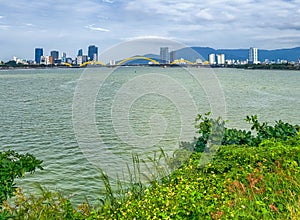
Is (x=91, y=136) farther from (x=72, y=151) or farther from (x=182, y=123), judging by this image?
(x=182, y=123)

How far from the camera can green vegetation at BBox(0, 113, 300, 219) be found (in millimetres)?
4102

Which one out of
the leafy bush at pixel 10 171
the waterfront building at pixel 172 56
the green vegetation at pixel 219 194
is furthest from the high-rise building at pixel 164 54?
the leafy bush at pixel 10 171

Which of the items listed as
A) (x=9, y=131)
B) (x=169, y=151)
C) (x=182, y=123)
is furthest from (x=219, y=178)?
(x=9, y=131)

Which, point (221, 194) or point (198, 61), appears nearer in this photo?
point (221, 194)

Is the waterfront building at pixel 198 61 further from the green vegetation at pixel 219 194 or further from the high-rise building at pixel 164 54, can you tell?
the green vegetation at pixel 219 194

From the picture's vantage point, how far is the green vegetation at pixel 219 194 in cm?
410

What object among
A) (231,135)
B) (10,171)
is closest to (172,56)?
(231,135)

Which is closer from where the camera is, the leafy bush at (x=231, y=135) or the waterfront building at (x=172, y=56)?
the waterfront building at (x=172, y=56)

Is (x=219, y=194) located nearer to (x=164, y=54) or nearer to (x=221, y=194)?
(x=221, y=194)

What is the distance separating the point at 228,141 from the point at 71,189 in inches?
178

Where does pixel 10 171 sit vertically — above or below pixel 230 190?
above

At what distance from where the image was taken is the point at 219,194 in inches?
179

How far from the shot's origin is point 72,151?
1354cm

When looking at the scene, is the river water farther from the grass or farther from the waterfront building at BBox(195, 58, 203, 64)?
the grass
